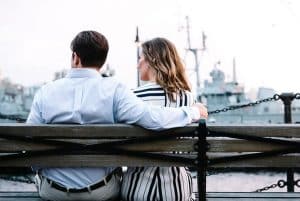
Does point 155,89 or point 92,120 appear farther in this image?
point 155,89

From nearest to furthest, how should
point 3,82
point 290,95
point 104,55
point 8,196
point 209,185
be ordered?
point 104,55
point 8,196
point 290,95
point 209,185
point 3,82

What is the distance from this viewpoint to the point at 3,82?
84.9 meters

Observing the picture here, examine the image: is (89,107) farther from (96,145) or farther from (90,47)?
(90,47)

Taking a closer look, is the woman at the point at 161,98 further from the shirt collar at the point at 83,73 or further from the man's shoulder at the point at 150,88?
the shirt collar at the point at 83,73

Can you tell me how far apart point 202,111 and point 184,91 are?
0.19m

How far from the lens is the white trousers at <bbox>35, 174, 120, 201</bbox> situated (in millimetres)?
3076

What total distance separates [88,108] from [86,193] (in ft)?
1.68

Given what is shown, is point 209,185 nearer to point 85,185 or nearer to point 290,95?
point 290,95

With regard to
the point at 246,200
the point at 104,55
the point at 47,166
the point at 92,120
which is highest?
the point at 104,55

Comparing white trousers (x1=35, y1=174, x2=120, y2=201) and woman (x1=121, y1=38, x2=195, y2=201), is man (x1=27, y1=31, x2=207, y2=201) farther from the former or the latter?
woman (x1=121, y1=38, x2=195, y2=201)

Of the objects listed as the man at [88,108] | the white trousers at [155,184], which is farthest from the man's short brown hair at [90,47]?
the white trousers at [155,184]

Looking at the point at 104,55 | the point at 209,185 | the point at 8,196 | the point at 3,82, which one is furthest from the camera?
the point at 3,82

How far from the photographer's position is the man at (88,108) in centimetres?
305

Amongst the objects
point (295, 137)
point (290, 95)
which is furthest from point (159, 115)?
point (290, 95)
